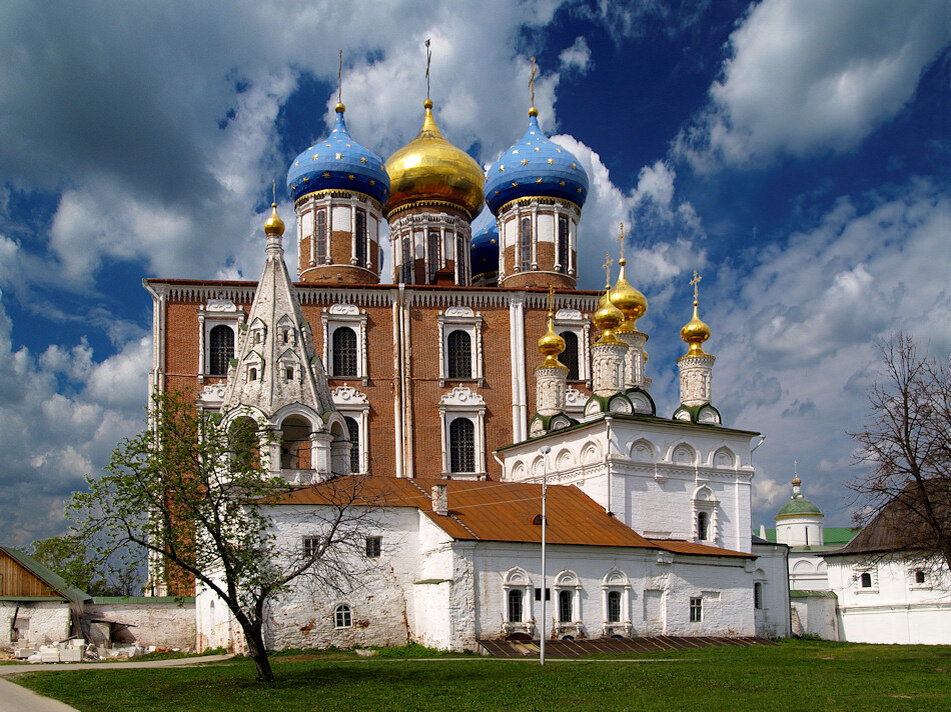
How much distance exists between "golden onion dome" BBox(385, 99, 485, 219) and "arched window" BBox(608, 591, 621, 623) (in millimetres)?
19031

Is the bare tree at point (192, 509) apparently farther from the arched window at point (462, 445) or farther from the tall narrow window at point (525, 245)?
the tall narrow window at point (525, 245)

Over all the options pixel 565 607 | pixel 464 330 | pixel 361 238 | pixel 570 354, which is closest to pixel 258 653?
A: pixel 565 607

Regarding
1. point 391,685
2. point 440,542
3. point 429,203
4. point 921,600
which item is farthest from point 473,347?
point 391,685

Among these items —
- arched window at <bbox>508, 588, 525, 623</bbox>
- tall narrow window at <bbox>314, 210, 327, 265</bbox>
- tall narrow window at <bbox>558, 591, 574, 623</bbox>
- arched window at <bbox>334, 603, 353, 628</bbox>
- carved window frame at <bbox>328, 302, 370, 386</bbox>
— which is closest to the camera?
arched window at <bbox>334, 603, 353, 628</bbox>

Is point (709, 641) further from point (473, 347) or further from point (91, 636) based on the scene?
point (91, 636)

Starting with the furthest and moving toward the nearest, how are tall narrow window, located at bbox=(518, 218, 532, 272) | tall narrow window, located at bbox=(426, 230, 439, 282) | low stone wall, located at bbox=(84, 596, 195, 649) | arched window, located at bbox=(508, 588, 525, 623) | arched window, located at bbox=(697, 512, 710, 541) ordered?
1. tall narrow window, located at bbox=(426, 230, 439, 282)
2. tall narrow window, located at bbox=(518, 218, 532, 272)
3. arched window, located at bbox=(697, 512, 710, 541)
4. low stone wall, located at bbox=(84, 596, 195, 649)
5. arched window, located at bbox=(508, 588, 525, 623)

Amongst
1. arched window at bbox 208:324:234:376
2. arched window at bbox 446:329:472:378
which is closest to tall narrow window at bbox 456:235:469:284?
arched window at bbox 446:329:472:378

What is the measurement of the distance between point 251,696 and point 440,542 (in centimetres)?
849

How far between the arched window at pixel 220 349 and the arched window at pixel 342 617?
11.0 meters

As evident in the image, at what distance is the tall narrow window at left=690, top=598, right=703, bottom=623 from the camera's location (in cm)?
2573

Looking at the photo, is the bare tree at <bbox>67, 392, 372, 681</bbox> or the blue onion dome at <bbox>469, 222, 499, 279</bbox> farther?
the blue onion dome at <bbox>469, 222, 499, 279</bbox>

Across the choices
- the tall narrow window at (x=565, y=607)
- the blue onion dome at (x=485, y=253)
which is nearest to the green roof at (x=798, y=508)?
the blue onion dome at (x=485, y=253)

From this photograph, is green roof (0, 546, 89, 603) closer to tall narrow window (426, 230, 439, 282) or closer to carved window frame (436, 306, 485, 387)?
carved window frame (436, 306, 485, 387)

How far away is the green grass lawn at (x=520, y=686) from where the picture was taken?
531 inches
